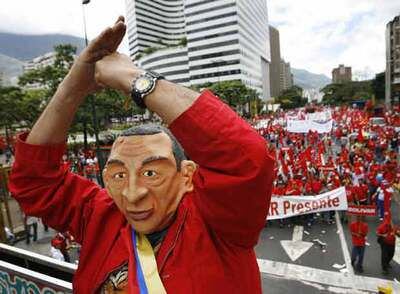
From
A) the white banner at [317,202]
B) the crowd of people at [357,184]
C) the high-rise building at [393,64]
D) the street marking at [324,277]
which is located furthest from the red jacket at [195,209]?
the high-rise building at [393,64]

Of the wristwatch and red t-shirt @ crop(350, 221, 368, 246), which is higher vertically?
the wristwatch

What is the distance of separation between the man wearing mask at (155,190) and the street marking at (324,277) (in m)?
6.95

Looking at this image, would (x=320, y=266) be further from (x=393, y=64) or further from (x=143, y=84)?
(x=393, y=64)

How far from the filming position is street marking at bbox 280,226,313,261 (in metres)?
9.23

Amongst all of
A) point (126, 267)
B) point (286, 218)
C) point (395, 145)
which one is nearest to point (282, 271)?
point (286, 218)

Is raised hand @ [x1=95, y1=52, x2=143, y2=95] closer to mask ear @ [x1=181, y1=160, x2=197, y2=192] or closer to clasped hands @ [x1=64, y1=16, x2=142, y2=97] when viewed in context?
clasped hands @ [x1=64, y1=16, x2=142, y2=97]

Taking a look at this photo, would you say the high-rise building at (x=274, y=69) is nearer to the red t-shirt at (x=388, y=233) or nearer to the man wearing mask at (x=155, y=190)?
the red t-shirt at (x=388, y=233)

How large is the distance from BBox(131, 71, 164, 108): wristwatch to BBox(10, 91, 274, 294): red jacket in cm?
17

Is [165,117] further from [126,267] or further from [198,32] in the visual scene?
[198,32]

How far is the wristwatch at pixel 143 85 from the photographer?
1.32 m

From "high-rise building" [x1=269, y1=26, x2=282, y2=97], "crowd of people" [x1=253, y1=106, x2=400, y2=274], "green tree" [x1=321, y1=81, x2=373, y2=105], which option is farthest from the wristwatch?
"high-rise building" [x1=269, y1=26, x2=282, y2=97]

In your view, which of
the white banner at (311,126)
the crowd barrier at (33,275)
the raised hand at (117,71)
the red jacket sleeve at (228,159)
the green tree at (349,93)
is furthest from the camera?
the green tree at (349,93)

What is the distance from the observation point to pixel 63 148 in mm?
1804

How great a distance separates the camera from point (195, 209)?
158 centimetres
